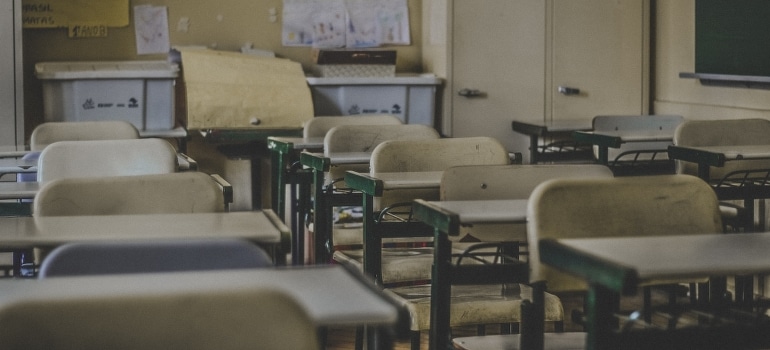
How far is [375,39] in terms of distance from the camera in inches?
266

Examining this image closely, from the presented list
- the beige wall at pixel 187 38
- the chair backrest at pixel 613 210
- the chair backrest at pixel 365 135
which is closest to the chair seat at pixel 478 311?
the chair backrest at pixel 613 210

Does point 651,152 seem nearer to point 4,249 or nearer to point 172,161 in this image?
point 172,161

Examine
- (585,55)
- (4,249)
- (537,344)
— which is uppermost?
(585,55)

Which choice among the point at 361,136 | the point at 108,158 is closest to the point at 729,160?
the point at 361,136

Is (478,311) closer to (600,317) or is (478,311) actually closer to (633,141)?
(600,317)

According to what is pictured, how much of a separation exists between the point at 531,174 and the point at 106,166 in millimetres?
1406

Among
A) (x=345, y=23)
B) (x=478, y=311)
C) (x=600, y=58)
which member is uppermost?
(x=345, y=23)

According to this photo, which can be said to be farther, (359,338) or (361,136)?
(361,136)

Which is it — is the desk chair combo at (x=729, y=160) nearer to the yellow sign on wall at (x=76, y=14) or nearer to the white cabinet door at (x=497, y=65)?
the white cabinet door at (x=497, y=65)

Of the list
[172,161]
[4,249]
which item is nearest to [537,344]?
[4,249]

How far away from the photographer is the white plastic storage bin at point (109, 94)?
5.81 m

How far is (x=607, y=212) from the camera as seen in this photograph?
256 centimetres

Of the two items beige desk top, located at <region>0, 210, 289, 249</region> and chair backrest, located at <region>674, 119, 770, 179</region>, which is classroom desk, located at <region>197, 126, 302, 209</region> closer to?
chair backrest, located at <region>674, 119, 770, 179</region>

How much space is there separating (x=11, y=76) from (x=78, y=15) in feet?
2.49
